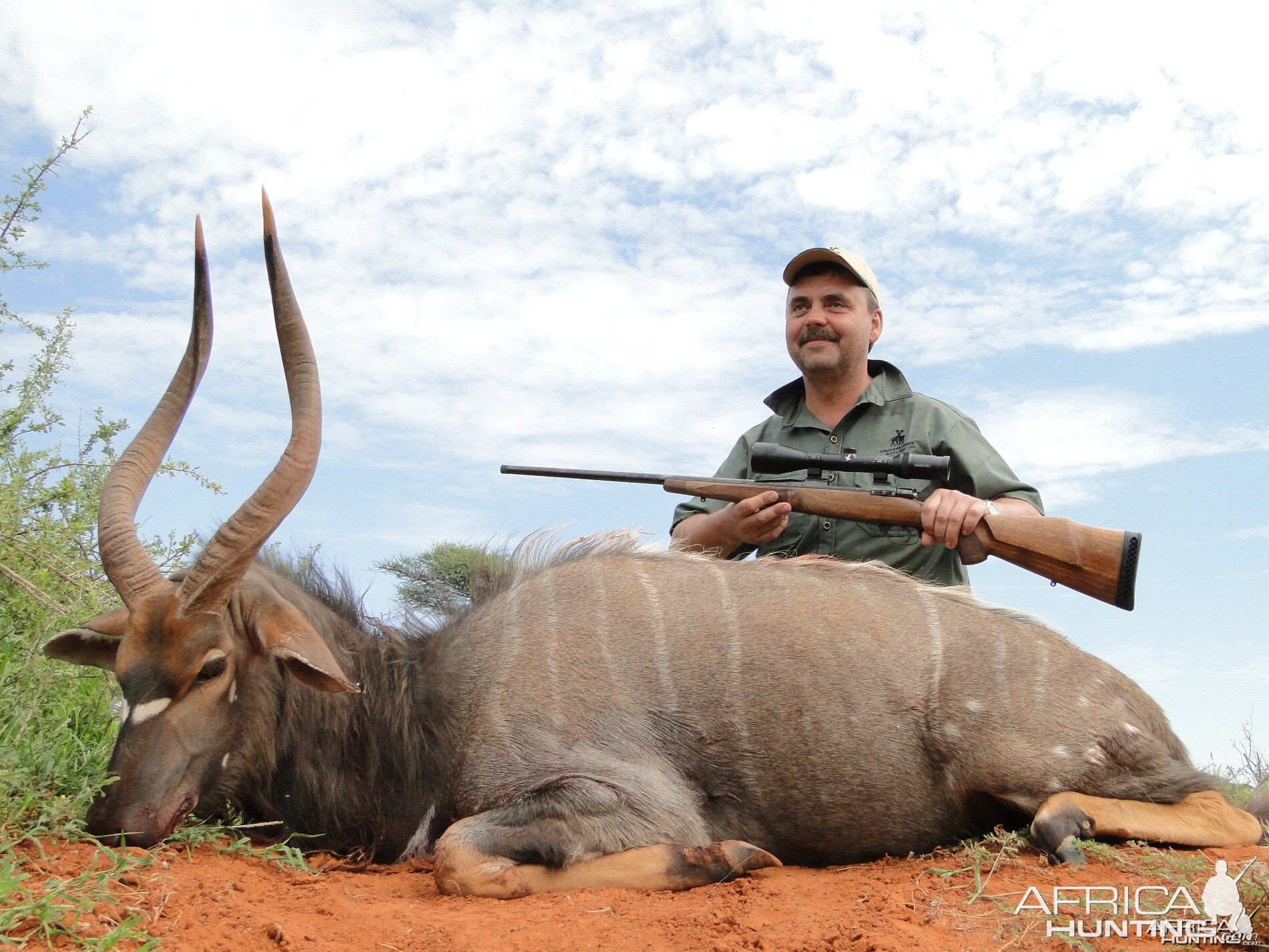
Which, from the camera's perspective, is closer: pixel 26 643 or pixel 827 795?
pixel 827 795

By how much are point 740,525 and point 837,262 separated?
6.55 ft

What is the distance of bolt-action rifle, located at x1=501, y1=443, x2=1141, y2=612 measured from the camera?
4488 millimetres

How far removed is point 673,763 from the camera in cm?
406

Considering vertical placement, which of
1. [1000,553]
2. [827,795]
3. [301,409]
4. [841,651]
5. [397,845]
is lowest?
[397,845]

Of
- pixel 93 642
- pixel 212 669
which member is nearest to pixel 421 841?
pixel 212 669

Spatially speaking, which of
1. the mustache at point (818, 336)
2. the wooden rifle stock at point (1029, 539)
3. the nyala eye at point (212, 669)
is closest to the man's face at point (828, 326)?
the mustache at point (818, 336)

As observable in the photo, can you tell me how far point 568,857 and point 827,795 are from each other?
110 centimetres

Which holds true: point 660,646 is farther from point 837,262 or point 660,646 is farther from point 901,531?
point 837,262

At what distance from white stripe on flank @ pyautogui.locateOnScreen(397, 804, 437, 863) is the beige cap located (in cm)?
397

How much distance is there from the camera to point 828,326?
20.9ft

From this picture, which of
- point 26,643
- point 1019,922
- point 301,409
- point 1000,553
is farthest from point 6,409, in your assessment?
point 1019,922

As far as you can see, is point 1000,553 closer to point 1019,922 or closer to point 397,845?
point 1019,922

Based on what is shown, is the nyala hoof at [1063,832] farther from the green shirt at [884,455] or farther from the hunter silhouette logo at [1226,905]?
the green shirt at [884,455]

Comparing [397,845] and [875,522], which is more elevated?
[875,522]
